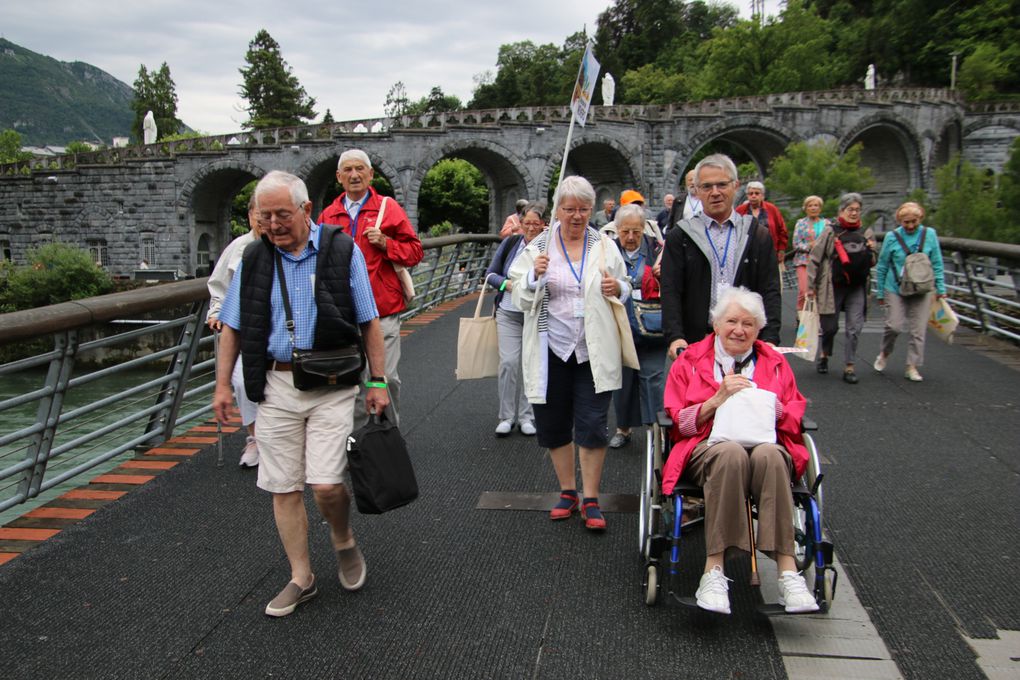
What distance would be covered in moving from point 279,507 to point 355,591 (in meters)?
0.50

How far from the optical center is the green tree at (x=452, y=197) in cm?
5312

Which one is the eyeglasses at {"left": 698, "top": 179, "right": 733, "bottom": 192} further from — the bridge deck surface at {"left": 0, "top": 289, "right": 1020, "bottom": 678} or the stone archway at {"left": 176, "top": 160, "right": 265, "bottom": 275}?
the stone archway at {"left": 176, "top": 160, "right": 265, "bottom": 275}

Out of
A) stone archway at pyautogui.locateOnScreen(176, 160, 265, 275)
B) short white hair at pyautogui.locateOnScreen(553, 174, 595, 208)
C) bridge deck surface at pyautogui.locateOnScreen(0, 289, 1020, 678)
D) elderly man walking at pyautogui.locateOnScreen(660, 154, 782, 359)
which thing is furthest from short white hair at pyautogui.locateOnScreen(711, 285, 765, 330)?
stone archway at pyautogui.locateOnScreen(176, 160, 265, 275)

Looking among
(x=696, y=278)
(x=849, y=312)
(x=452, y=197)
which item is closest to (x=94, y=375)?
(x=696, y=278)

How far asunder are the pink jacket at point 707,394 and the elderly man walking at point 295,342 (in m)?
1.27

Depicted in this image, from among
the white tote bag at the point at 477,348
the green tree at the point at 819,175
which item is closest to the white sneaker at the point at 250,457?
the white tote bag at the point at 477,348

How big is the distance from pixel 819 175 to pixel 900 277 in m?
28.4

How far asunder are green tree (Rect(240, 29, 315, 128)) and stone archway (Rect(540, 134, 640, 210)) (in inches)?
1530

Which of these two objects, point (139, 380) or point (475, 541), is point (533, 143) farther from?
point (475, 541)

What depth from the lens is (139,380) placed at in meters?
23.2

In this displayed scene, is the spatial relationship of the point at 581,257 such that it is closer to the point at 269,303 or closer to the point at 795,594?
the point at 269,303

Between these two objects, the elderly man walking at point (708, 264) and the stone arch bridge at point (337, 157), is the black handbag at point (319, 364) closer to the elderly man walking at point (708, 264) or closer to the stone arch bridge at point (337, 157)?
the elderly man walking at point (708, 264)

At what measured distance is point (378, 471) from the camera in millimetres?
3186

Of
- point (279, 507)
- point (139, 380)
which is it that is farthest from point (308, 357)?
point (139, 380)
